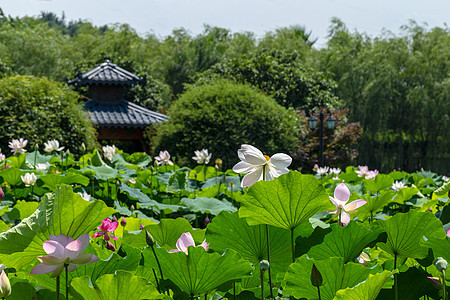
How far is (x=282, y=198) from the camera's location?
979 mm

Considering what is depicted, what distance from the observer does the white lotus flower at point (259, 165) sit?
111 centimetres

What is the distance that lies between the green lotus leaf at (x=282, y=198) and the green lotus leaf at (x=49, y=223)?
0.27 m

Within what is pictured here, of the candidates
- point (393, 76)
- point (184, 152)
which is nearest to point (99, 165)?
point (184, 152)

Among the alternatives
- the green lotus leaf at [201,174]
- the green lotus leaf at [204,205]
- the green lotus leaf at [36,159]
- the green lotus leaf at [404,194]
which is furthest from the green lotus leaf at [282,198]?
the green lotus leaf at [36,159]

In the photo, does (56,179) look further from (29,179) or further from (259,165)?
(259,165)

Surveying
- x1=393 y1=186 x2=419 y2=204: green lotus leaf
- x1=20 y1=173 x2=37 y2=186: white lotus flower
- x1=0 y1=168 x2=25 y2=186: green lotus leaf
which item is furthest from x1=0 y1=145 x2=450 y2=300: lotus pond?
x1=0 y1=168 x2=25 y2=186: green lotus leaf

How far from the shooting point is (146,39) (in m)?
32.8

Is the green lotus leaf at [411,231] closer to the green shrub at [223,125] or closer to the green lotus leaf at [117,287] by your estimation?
the green lotus leaf at [117,287]

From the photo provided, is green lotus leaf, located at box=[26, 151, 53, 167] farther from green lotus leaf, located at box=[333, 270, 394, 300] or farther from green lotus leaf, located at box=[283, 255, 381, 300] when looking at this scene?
green lotus leaf, located at box=[333, 270, 394, 300]

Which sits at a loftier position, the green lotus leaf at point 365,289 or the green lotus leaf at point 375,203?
the green lotus leaf at point 365,289

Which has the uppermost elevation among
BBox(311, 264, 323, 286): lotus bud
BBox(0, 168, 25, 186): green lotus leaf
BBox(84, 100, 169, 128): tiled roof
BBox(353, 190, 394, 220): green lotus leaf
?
BBox(311, 264, 323, 286): lotus bud

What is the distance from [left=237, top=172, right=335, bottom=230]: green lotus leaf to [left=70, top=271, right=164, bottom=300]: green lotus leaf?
27 centimetres

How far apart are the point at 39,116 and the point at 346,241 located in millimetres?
6402

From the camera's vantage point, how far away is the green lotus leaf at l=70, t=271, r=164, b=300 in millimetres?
763
